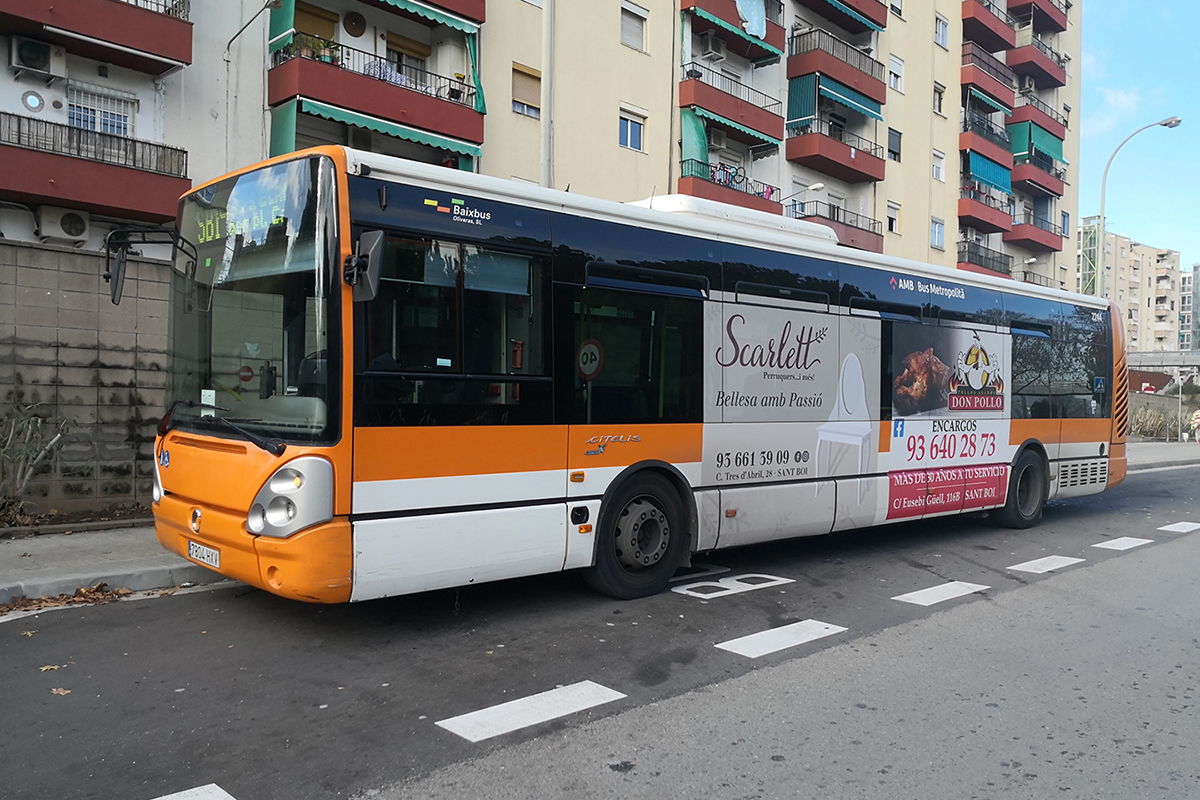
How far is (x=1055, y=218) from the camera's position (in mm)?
44031

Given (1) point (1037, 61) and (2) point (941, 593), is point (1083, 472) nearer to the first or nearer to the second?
(2) point (941, 593)

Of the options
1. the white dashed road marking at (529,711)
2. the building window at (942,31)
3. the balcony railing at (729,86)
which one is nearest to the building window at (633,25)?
the balcony railing at (729,86)

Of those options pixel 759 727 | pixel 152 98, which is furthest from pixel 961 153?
pixel 759 727

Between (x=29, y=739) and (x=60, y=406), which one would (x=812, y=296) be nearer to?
(x=29, y=739)

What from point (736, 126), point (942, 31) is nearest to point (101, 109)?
point (736, 126)

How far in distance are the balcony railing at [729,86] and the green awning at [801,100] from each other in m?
0.35

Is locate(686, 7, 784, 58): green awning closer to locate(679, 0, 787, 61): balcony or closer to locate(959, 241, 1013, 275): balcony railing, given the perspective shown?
locate(679, 0, 787, 61): balcony

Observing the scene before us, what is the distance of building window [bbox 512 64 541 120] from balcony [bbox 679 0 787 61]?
5.96 metres

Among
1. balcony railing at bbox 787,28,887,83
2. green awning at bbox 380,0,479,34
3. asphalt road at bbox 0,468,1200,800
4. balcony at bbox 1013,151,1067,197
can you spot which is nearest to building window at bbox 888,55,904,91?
balcony railing at bbox 787,28,887,83

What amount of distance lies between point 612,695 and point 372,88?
12.9m

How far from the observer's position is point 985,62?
1453 inches

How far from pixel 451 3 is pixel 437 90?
1569mm

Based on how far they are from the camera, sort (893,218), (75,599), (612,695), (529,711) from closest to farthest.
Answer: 1. (529,711)
2. (612,695)
3. (75,599)
4. (893,218)

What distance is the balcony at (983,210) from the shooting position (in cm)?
3528
